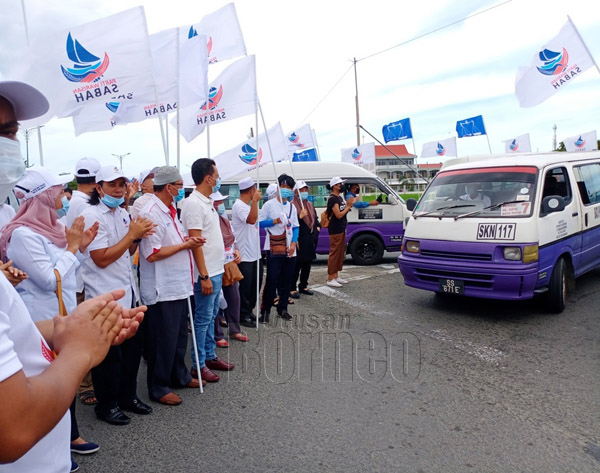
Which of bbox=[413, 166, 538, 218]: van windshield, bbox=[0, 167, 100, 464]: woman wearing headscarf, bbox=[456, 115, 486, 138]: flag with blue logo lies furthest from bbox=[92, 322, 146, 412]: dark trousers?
bbox=[456, 115, 486, 138]: flag with blue logo

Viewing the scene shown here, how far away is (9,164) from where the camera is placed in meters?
1.25

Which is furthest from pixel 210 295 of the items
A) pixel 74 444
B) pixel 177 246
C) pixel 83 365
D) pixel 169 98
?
pixel 83 365

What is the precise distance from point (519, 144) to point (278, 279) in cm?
1825

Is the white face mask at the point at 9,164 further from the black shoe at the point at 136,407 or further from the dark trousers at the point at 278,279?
the dark trousers at the point at 278,279

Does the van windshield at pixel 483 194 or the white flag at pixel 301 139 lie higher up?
the white flag at pixel 301 139

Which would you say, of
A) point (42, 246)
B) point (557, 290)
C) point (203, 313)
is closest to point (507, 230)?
point (557, 290)

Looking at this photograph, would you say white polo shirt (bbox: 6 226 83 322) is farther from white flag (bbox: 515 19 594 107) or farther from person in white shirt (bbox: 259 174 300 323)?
white flag (bbox: 515 19 594 107)

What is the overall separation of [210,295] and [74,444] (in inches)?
63.2

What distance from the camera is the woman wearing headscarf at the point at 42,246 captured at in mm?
2645

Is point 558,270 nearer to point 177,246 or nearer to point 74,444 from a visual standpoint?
point 177,246

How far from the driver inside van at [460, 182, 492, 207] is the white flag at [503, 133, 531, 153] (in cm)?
1581

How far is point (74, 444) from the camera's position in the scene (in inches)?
116

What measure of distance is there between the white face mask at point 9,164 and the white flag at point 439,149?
70.7 feet

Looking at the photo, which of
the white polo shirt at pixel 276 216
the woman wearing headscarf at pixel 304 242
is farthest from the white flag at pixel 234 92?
the woman wearing headscarf at pixel 304 242
